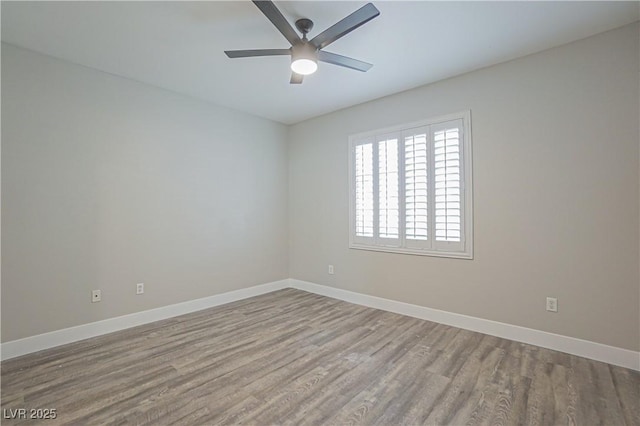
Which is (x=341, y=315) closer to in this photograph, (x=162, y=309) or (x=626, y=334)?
(x=162, y=309)

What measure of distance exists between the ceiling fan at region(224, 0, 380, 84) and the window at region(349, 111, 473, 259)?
133cm

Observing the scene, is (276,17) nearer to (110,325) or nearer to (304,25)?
(304,25)

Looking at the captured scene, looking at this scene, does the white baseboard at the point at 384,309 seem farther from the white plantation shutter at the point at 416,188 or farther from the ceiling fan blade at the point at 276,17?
the ceiling fan blade at the point at 276,17

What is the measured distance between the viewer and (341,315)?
143 inches

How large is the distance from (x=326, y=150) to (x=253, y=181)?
3.97 ft

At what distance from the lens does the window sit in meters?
3.23

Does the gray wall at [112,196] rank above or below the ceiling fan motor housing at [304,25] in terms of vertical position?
below

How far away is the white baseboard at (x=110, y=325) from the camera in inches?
103

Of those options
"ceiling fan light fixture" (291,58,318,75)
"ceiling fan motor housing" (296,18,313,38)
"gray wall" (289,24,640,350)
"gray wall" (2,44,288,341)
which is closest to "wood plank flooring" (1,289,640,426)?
"gray wall" (289,24,640,350)

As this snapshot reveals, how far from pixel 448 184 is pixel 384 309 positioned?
5.72 ft

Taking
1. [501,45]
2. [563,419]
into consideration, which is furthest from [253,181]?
[563,419]

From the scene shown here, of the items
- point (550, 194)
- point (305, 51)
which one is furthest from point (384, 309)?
point (305, 51)

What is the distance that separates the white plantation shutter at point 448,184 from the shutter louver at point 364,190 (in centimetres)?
88

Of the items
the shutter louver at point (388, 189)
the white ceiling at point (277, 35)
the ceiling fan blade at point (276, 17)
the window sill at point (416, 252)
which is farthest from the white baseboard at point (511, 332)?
the ceiling fan blade at point (276, 17)
